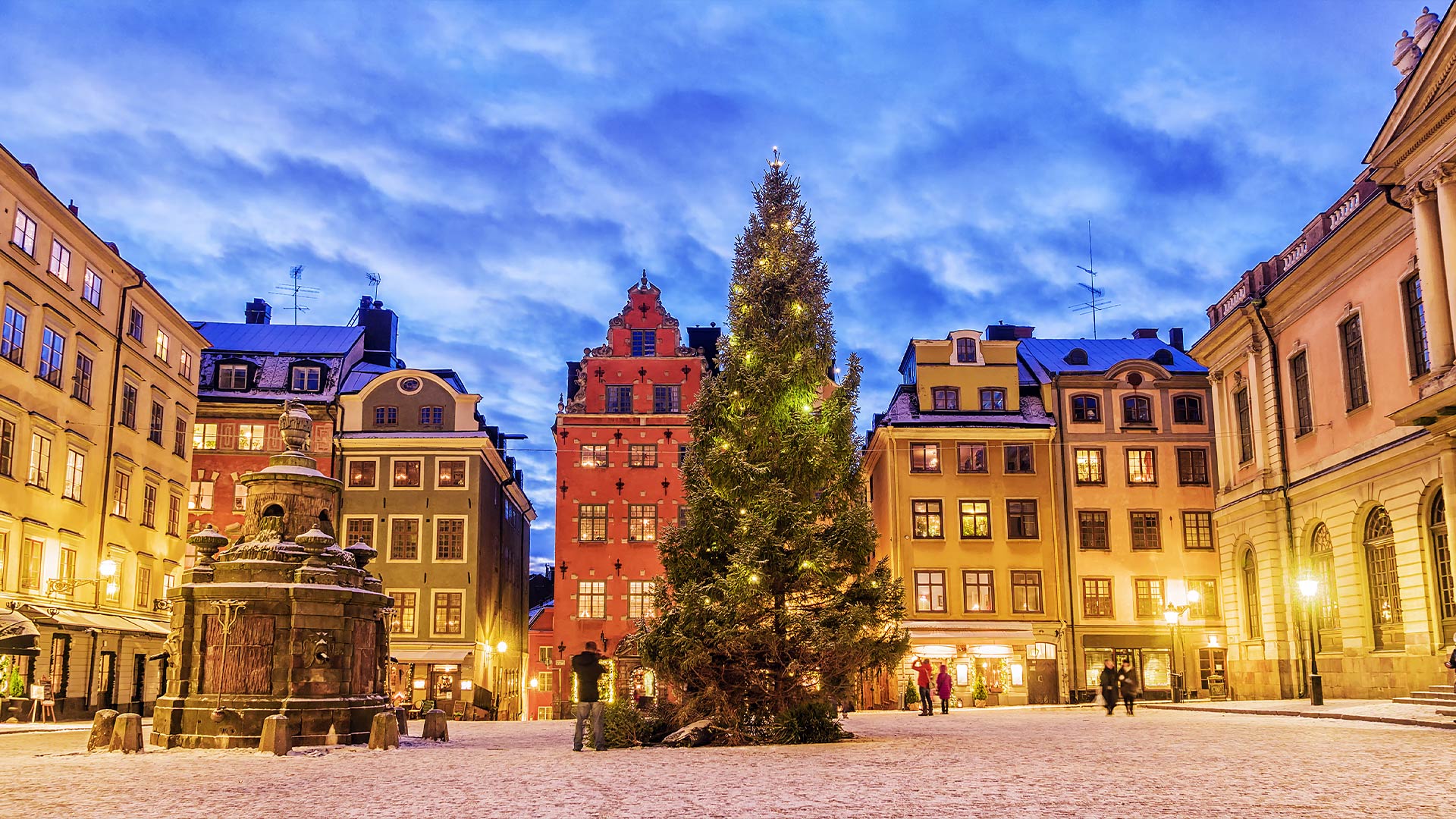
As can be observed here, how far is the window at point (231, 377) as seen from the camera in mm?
53625

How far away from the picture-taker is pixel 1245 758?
1611 cm

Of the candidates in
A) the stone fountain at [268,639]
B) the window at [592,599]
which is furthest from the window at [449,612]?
the stone fountain at [268,639]

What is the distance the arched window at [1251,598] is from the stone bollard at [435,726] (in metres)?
26.1

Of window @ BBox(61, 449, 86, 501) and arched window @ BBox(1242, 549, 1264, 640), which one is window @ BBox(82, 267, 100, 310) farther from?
arched window @ BBox(1242, 549, 1264, 640)

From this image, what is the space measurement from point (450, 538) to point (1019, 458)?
2437 cm

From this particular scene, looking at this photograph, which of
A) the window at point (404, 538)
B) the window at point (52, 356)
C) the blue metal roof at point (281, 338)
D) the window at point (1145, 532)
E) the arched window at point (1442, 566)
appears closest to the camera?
the arched window at point (1442, 566)

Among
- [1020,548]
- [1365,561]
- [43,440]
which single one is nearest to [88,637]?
[43,440]

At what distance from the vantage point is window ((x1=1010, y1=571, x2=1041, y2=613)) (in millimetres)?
50188

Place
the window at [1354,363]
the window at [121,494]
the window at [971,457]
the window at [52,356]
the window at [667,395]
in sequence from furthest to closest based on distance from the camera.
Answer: the window at [667,395] → the window at [971,457] → the window at [121,494] → the window at [52,356] → the window at [1354,363]

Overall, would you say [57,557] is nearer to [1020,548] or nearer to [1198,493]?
[1020,548]

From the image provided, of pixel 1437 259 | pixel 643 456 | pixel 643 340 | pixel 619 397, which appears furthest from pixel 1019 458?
pixel 1437 259

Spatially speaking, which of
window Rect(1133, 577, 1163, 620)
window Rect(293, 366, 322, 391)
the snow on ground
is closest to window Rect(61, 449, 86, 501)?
window Rect(293, 366, 322, 391)

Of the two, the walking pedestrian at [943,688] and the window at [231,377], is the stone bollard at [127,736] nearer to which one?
the walking pedestrian at [943,688]

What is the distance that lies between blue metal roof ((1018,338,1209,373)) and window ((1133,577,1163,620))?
9.08 meters
